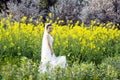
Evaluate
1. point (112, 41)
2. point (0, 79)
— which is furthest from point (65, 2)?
point (0, 79)

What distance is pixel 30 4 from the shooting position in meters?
18.8

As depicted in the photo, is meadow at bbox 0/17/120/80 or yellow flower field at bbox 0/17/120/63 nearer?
meadow at bbox 0/17/120/80

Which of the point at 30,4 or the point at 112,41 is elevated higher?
the point at 30,4

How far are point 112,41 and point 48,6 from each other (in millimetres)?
7012

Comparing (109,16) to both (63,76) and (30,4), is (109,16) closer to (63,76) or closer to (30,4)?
(30,4)

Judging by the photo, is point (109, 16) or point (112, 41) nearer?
point (112, 41)

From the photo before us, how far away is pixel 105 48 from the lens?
1262 cm

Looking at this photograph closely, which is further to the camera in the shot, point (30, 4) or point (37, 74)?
point (30, 4)

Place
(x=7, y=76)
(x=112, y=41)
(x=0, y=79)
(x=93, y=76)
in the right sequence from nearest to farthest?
1. (x=7, y=76)
2. (x=93, y=76)
3. (x=0, y=79)
4. (x=112, y=41)

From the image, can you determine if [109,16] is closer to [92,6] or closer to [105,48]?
[92,6]

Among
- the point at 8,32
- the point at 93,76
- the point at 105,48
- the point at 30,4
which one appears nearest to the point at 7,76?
the point at 93,76

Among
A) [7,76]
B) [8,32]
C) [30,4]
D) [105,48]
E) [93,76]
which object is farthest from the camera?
[30,4]

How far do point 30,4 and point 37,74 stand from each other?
12561 mm

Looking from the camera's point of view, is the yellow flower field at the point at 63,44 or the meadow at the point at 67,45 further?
the yellow flower field at the point at 63,44
